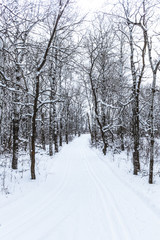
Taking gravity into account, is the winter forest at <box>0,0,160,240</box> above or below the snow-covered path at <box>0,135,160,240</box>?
above

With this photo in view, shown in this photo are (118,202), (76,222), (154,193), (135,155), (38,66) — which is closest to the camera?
(76,222)

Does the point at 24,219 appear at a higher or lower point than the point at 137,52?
lower

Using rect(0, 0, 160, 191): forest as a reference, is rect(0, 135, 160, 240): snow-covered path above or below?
below

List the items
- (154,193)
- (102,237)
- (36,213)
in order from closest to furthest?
(102,237), (36,213), (154,193)

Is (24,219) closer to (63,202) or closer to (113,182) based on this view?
(63,202)

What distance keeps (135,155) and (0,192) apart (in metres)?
6.49

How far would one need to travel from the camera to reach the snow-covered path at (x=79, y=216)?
3252mm

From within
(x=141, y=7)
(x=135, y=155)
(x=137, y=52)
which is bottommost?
(x=135, y=155)

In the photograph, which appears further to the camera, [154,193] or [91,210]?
[154,193]

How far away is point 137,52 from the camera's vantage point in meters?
8.13

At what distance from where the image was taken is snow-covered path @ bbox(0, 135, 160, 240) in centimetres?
325

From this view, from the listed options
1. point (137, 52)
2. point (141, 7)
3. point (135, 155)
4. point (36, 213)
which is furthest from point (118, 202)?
point (141, 7)

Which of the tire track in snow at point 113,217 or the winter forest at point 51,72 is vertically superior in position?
the winter forest at point 51,72

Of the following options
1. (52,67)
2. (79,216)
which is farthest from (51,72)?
(79,216)
